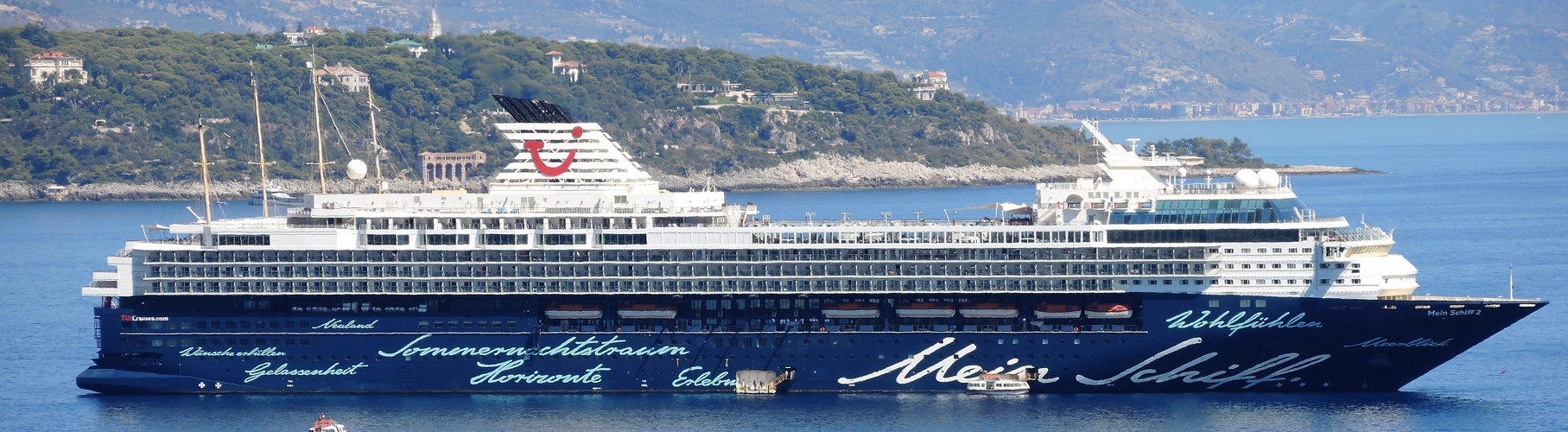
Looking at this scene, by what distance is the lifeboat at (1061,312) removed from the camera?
47.0 metres

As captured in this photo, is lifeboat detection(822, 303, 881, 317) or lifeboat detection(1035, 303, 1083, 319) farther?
lifeboat detection(822, 303, 881, 317)

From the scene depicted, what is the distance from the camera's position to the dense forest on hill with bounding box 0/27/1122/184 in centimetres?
14638

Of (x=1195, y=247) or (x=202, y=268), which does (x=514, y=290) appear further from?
(x=1195, y=247)

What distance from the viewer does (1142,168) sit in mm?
48844

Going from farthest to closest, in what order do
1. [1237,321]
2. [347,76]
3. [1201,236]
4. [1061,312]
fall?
[347,76] → [1061,312] → [1201,236] → [1237,321]

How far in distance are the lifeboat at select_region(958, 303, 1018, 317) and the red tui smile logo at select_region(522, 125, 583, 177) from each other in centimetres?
1037

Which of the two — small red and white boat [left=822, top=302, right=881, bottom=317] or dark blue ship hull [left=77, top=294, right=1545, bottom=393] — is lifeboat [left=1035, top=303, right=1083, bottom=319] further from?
small red and white boat [left=822, top=302, right=881, bottom=317]

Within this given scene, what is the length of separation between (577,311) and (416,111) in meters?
110

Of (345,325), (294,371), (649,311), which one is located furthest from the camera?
(294,371)

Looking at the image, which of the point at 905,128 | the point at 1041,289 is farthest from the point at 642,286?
the point at 905,128

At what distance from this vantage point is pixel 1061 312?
154 ft

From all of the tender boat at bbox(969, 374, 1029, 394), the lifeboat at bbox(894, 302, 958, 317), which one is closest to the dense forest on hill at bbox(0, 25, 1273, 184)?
the lifeboat at bbox(894, 302, 958, 317)

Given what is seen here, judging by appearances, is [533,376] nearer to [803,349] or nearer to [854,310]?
[803,349]

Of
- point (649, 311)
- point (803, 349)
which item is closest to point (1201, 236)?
point (803, 349)
